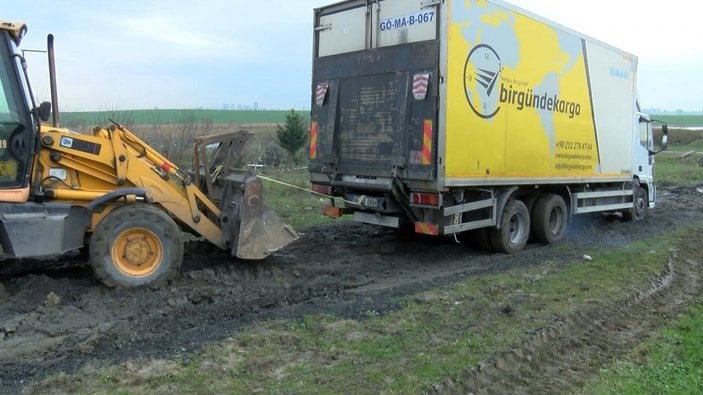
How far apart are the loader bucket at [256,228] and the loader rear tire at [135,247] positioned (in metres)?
0.74

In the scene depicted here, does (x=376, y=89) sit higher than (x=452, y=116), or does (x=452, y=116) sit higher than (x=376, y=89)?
(x=376, y=89)

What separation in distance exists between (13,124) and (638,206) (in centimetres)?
1250

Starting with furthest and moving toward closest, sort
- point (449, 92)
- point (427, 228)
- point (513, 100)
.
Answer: point (513, 100)
point (427, 228)
point (449, 92)

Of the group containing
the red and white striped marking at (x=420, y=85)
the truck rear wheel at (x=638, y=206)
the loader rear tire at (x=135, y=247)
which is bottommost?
the loader rear tire at (x=135, y=247)

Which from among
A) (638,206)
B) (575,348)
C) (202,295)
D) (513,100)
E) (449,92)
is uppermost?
(513,100)

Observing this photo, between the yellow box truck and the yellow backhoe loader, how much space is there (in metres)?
1.91

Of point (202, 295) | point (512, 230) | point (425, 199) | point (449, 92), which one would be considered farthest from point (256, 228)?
point (512, 230)

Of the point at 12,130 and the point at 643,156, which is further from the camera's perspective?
the point at 643,156

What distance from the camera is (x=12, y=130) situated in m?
5.66

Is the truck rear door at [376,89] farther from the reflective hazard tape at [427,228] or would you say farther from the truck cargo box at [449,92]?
the reflective hazard tape at [427,228]

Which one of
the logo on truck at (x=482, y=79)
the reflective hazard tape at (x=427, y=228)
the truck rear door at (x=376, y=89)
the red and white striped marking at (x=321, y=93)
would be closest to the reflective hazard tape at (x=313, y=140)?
the truck rear door at (x=376, y=89)

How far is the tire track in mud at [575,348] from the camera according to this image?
4.20 m

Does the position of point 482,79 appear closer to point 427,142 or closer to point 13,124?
point 427,142

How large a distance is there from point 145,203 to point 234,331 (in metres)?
2.15
